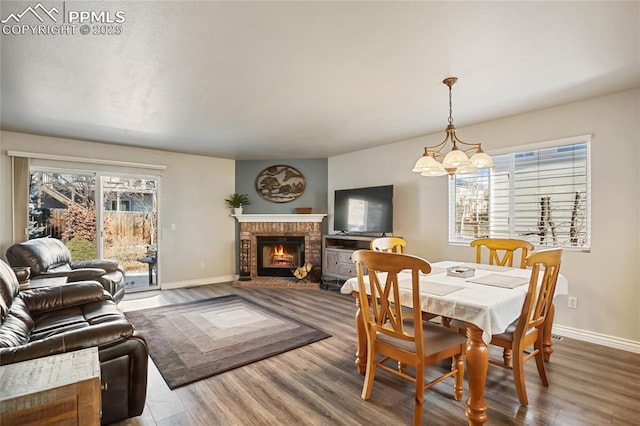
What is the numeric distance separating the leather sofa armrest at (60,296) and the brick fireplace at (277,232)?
127 inches

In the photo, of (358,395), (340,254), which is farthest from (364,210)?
(358,395)

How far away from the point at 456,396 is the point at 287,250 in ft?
14.5

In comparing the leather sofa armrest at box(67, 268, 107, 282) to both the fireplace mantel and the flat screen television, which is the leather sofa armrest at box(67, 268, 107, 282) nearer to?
the fireplace mantel

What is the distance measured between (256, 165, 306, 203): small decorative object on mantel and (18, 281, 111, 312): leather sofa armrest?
3731 millimetres

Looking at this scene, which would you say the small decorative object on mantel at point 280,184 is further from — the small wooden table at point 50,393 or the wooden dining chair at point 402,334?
the small wooden table at point 50,393

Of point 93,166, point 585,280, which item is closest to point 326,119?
point 585,280

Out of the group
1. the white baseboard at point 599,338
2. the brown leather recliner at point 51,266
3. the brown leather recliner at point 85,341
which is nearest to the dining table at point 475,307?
the white baseboard at point 599,338

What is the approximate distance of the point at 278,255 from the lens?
6230mm

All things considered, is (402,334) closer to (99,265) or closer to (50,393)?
(50,393)

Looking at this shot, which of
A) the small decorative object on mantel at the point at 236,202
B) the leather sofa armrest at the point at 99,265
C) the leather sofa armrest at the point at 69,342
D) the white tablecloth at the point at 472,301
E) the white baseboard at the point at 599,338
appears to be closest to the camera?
the leather sofa armrest at the point at 69,342

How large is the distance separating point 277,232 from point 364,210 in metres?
1.80

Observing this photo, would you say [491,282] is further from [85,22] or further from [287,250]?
[287,250]

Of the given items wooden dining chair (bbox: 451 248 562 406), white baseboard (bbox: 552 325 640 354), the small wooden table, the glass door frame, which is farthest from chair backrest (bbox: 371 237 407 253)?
the glass door frame

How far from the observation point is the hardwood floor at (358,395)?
1920 millimetres
